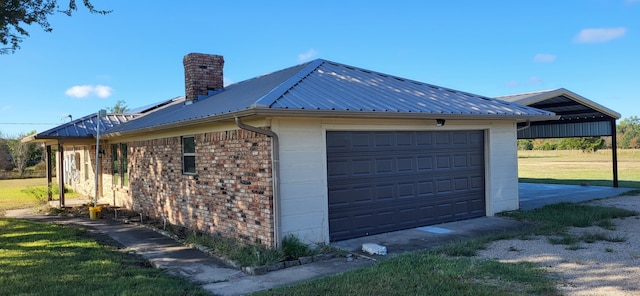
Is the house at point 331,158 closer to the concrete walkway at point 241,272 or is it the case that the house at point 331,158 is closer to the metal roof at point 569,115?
the concrete walkway at point 241,272

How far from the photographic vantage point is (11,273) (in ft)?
22.0

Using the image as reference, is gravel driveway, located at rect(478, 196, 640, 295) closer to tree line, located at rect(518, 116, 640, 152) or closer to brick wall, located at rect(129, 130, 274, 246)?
brick wall, located at rect(129, 130, 274, 246)

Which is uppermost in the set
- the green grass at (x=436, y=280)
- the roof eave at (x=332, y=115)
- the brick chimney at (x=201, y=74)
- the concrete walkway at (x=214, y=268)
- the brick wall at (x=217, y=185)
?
the brick chimney at (x=201, y=74)

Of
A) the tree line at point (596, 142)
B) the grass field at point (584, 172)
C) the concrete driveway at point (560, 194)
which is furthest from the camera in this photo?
the tree line at point (596, 142)

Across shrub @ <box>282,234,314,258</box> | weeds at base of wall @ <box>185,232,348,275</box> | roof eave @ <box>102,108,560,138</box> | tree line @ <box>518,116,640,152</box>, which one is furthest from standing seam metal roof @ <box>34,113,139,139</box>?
tree line @ <box>518,116,640,152</box>

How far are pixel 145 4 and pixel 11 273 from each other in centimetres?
1146

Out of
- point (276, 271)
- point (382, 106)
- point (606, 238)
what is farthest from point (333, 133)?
point (606, 238)

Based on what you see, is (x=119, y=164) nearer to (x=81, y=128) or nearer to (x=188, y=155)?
(x=81, y=128)

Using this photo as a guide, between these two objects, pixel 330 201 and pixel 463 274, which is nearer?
pixel 463 274

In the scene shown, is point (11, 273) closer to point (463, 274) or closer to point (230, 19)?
point (463, 274)

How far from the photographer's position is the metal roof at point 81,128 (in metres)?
14.7

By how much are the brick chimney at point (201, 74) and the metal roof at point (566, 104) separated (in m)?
8.42

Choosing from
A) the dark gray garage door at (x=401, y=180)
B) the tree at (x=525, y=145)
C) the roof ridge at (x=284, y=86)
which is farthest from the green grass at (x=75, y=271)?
the tree at (x=525, y=145)

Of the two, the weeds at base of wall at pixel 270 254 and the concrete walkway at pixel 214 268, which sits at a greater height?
the weeds at base of wall at pixel 270 254
